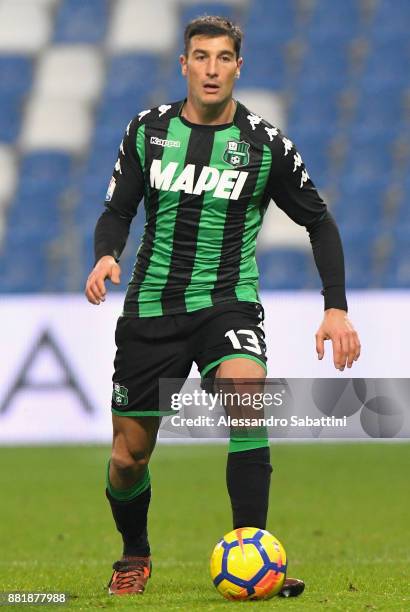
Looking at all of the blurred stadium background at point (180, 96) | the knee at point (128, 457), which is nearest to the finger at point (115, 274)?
the knee at point (128, 457)

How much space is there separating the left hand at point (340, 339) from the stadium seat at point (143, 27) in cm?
1677

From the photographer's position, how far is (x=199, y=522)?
326 inches

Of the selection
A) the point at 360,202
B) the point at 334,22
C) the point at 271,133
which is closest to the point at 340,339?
the point at 271,133

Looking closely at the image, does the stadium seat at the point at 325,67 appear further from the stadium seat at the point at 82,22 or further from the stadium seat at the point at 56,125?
the stadium seat at the point at 82,22

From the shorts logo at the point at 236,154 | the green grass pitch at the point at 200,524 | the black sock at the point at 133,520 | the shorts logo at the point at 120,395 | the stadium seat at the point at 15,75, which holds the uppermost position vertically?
the stadium seat at the point at 15,75

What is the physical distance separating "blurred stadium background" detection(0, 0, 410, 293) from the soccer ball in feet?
38.4

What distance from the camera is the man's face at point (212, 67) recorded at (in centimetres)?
466

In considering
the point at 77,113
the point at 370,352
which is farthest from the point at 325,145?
the point at 370,352

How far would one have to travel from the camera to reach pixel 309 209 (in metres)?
4.86

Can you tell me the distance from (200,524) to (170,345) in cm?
366

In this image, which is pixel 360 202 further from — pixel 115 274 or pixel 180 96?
pixel 115 274

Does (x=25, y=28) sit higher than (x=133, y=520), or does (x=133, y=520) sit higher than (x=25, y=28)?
(x=25, y=28)

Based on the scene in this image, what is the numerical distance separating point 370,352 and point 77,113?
9232mm

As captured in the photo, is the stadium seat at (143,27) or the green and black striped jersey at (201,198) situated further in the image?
the stadium seat at (143,27)
